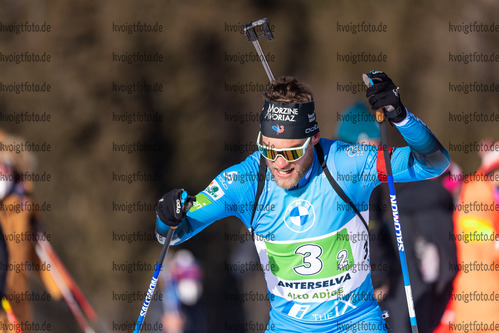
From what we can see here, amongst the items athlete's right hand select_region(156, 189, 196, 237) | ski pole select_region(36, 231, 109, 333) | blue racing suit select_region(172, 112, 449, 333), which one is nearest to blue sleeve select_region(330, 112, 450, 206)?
blue racing suit select_region(172, 112, 449, 333)

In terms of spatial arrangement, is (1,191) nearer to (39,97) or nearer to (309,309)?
(39,97)

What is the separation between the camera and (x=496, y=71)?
4.30m

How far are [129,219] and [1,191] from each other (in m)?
1.10

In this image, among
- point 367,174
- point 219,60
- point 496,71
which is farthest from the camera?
point 219,60

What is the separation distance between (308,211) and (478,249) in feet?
6.47

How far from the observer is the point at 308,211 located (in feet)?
10.3

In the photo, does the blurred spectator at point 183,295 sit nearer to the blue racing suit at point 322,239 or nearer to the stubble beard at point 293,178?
the blue racing suit at point 322,239

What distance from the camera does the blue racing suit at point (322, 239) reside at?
311cm

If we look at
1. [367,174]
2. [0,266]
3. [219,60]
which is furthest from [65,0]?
[367,174]

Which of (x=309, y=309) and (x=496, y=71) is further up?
(x=496, y=71)

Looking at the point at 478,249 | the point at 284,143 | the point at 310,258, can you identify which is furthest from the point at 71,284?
the point at 478,249

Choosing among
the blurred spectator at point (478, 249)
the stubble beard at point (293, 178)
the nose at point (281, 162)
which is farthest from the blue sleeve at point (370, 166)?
the blurred spectator at point (478, 249)

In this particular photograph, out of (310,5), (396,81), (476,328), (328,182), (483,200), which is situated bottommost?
(476,328)

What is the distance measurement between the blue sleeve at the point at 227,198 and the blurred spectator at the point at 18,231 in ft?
6.98
